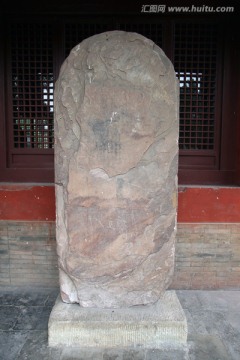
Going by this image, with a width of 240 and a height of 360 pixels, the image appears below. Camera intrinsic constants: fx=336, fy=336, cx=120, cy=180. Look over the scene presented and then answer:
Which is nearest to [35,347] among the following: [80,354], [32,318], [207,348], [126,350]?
[80,354]

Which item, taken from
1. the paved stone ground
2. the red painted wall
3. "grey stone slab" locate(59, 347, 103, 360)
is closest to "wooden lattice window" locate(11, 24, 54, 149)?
the red painted wall

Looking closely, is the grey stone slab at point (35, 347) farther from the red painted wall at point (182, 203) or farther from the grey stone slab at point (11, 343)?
the red painted wall at point (182, 203)

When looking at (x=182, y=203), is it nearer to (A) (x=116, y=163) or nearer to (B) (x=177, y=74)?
(A) (x=116, y=163)

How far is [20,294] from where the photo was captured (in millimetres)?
4027

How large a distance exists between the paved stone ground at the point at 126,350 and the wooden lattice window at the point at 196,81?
1972mm

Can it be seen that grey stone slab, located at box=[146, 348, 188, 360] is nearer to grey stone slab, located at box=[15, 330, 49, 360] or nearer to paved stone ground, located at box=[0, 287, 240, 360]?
paved stone ground, located at box=[0, 287, 240, 360]

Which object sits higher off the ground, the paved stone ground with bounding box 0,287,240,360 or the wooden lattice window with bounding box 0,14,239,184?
the wooden lattice window with bounding box 0,14,239,184

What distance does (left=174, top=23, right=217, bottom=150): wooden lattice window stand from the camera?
170 inches

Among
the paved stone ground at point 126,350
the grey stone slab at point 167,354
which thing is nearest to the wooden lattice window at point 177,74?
the paved stone ground at point 126,350

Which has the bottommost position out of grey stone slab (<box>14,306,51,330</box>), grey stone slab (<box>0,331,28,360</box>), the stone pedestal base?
grey stone slab (<box>14,306,51,330</box>)

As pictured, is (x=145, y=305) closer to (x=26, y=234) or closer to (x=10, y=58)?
(x=26, y=234)

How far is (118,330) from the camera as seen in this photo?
2.84m

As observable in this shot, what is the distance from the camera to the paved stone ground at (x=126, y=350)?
2809 mm

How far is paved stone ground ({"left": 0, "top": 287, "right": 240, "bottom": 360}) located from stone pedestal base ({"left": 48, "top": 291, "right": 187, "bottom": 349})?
62mm
